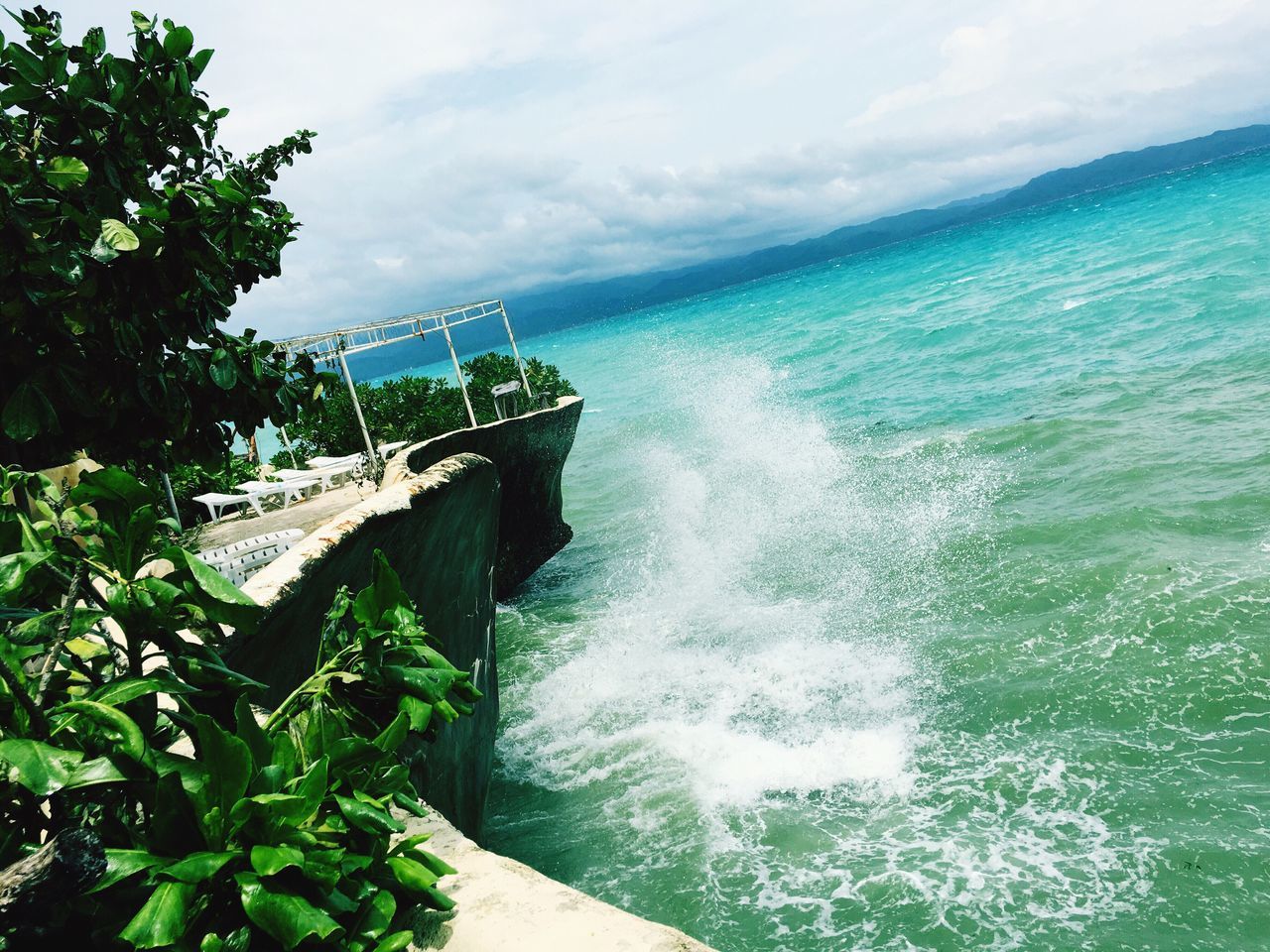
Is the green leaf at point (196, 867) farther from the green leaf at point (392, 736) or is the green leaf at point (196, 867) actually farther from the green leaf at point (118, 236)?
the green leaf at point (118, 236)

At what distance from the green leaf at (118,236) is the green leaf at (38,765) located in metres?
1.32

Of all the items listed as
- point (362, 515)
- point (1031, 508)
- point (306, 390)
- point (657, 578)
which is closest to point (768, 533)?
point (657, 578)

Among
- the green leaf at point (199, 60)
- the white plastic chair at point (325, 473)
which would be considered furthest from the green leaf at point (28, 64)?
the white plastic chair at point (325, 473)

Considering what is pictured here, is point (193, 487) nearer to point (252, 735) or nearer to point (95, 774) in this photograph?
point (252, 735)

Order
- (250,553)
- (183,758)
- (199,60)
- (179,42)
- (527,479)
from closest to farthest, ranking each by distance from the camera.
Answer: (183,758), (179,42), (199,60), (250,553), (527,479)

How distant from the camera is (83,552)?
7.70 ft

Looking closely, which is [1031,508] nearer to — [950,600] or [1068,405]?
[950,600]

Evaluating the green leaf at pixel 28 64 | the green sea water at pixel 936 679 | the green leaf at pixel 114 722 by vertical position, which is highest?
the green leaf at pixel 28 64

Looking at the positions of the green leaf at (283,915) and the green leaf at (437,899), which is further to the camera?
the green leaf at (437,899)

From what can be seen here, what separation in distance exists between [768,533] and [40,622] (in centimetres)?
1441

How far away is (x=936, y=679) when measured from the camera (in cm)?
934

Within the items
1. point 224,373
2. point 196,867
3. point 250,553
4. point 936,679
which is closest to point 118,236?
point 224,373

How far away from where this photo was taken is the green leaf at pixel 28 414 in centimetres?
251

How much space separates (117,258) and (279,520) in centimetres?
1047
